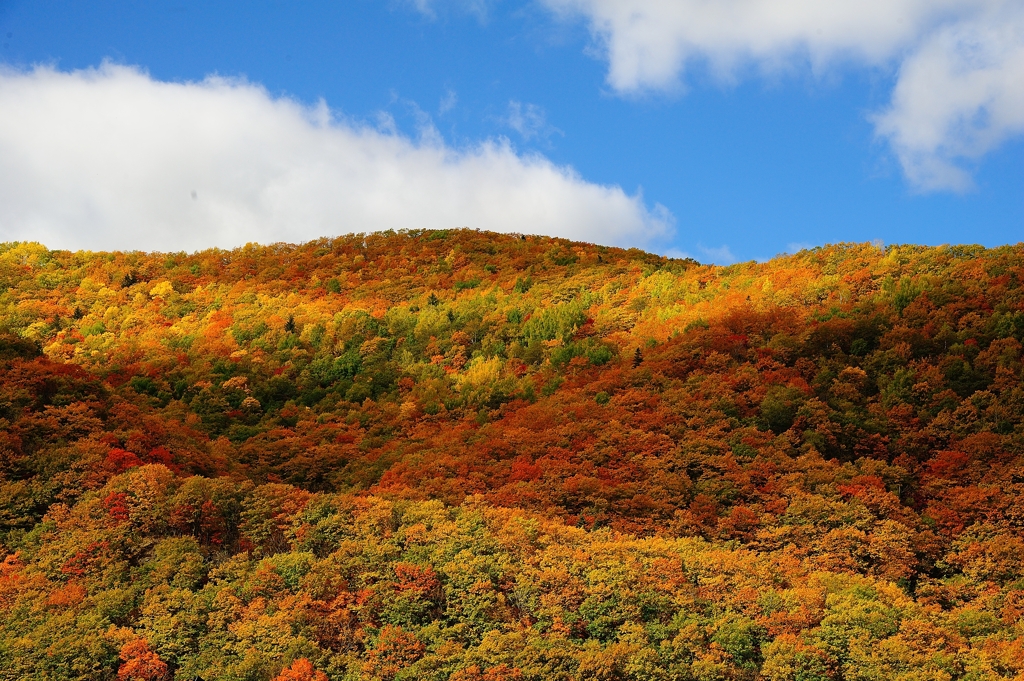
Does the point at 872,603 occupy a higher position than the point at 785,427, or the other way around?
the point at 785,427

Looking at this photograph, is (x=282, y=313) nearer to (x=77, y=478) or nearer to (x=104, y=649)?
(x=77, y=478)

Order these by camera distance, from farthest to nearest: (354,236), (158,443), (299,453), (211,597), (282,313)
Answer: (354,236), (282,313), (299,453), (158,443), (211,597)

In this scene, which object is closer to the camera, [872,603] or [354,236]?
[872,603]

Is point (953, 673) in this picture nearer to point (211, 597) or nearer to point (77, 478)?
point (211, 597)

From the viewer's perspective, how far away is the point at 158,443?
5372cm

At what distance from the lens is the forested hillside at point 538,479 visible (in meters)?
37.2

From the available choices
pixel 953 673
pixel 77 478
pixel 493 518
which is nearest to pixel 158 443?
pixel 77 478

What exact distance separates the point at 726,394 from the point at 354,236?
60.2m

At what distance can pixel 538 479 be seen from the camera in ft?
172

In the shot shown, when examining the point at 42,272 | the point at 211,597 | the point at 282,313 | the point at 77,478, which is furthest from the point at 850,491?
the point at 42,272

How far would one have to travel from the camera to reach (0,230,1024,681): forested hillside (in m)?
37.2

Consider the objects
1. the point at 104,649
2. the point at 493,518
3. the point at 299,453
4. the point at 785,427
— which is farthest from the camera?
the point at 299,453

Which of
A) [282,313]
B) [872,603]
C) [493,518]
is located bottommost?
[872,603]

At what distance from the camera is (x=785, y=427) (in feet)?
188
